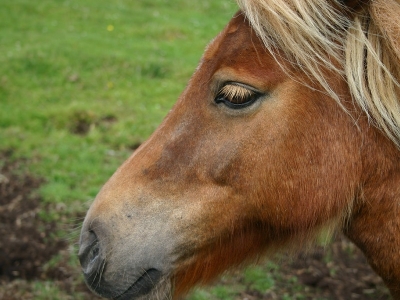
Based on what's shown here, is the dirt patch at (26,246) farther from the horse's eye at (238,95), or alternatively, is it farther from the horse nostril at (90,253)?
the horse's eye at (238,95)

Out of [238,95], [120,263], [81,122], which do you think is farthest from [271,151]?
[81,122]

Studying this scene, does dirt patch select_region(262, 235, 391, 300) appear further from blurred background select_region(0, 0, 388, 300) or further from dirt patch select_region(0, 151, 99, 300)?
dirt patch select_region(0, 151, 99, 300)

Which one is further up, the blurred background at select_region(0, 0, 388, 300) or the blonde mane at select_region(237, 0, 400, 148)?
the blonde mane at select_region(237, 0, 400, 148)

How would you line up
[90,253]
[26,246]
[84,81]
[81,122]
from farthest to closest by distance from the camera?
[84,81]
[81,122]
[26,246]
[90,253]

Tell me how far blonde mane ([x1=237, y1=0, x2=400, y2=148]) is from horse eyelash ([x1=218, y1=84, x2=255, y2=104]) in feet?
0.70

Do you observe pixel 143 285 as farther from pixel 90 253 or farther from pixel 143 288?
pixel 90 253

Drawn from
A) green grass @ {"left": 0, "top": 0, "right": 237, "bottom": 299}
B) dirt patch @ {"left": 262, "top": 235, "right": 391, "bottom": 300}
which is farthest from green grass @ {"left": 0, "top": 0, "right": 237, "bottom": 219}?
dirt patch @ {"left": 262, "top": 235, "right": 391, "bottom": 300}

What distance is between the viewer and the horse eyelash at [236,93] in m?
2.21

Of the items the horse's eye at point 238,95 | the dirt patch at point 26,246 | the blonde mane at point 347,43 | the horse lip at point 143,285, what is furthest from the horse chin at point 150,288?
the dirt patch at point 26,246

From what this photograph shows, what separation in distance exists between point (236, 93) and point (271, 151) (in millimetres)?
293

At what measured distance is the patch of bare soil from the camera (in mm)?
4117

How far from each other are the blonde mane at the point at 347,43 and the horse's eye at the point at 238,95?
0.21 m

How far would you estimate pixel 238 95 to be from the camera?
2217 millimetres

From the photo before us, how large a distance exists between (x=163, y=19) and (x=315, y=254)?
7.98 metres
